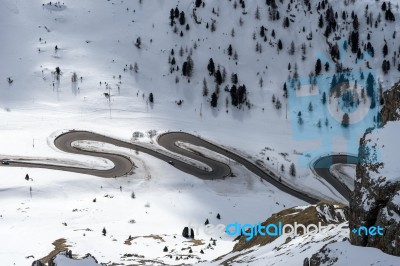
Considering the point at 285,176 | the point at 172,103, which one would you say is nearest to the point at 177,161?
the point at 285,176

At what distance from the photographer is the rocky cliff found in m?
26.7

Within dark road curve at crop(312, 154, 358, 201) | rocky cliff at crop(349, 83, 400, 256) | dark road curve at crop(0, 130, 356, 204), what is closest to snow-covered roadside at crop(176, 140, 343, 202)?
dark road curve at crop(0, 130, 356, 204)

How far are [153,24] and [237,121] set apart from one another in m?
52.5

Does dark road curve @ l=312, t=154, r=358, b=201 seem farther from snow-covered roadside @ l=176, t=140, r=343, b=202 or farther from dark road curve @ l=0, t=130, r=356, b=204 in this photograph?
snow-covered roadside @ l=176, t=140, r=343, b=202

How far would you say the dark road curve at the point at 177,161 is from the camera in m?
103

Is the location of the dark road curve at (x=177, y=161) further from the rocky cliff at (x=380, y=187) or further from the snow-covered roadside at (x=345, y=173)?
the rocky cliff at (x=380, y=187)

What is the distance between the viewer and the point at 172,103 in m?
142

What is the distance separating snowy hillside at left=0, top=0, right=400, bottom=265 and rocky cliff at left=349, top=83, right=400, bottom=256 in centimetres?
2869

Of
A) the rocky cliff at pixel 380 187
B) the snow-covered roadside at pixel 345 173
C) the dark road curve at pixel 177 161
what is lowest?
the snow-covered roadside at pixel 345 173

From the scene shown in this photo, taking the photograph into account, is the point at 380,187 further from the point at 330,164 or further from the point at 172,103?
the point at 172,103

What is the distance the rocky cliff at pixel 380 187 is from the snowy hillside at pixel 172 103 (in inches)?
1129

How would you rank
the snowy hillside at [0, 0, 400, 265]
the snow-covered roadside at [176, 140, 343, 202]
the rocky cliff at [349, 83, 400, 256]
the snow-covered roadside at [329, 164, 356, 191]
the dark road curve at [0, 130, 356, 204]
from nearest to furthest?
the rocky cliff at [349, 83, 400, 256], the snowy hillside at [0, 0, 400, 265], the dark road curve at [0, 130, 356, 204], the snow-covered roadside at [176, 140, 343, 202], the snow-covered roadside at [329, 164, 356, 191]

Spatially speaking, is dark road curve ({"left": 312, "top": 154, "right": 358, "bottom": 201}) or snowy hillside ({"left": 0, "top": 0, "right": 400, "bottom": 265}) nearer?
snowy hillside ({"left": 0, "top": 0, "right": 400, "bottom": 265})

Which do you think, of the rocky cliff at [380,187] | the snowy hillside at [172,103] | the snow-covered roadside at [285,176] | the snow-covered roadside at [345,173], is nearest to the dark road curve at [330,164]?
the snow-covered roadside at [345,173]
